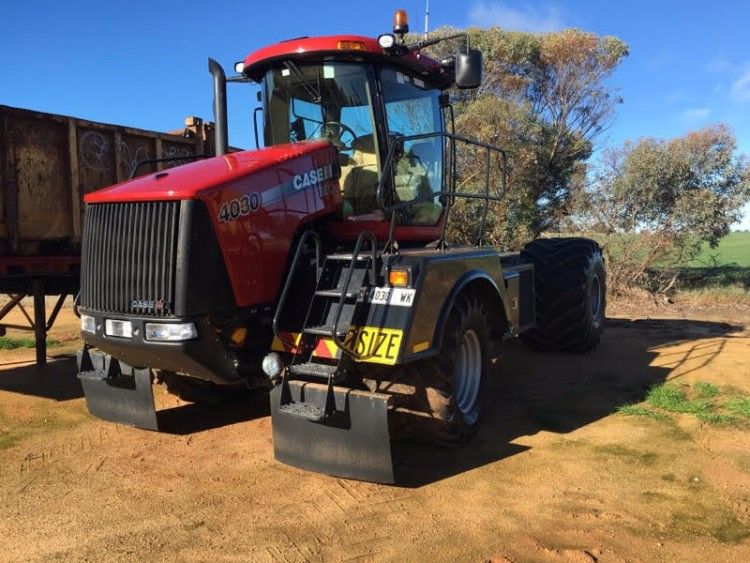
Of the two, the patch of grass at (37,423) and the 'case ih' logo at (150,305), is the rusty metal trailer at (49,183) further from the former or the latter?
the 'case ih' logo at (150,305)

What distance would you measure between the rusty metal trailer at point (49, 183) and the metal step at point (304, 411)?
2742 mm

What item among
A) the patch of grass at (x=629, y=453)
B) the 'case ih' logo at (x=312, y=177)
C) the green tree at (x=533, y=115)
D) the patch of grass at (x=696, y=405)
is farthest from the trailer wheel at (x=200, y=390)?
the green tree at (x=533, y=115)

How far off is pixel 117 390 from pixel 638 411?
4211mm

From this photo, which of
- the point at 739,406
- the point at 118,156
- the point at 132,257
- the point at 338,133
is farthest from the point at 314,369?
the point at 118,156

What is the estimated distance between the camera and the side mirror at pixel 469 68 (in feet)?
15.2

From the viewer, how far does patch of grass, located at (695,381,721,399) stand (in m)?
5.96

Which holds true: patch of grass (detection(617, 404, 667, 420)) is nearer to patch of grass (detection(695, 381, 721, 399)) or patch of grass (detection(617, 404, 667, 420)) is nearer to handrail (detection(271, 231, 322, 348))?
patch of grass (detection(695, 381, 721, 399))

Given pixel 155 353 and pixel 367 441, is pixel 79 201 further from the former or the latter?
pixel 367 441

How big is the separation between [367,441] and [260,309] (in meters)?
1.09

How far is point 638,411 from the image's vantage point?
5.54 m

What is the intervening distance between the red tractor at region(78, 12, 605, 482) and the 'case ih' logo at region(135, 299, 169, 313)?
0.03 feet

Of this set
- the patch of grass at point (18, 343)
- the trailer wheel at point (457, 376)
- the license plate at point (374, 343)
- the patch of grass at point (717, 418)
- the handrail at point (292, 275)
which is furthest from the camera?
the patch of grass at point (18, 343)

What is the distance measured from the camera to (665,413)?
5535 millimetres

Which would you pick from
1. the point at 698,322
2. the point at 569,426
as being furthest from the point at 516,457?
the point at 698,322
